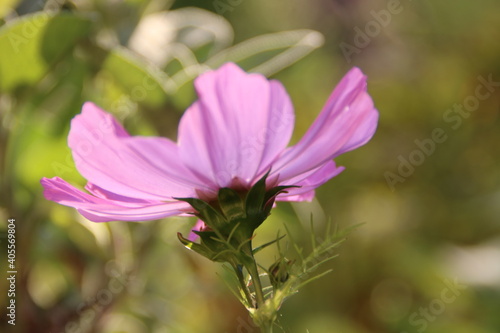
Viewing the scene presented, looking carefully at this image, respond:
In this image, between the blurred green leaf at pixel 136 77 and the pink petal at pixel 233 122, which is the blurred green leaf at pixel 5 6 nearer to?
the blurred green leaf at pixel 136 77

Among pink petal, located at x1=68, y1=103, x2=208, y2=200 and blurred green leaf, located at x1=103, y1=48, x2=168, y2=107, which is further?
blurred green leaf, located at x1=103, y1=48, x2=168, y2=107

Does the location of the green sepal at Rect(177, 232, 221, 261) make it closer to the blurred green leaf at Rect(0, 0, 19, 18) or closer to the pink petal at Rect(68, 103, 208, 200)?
the pink petal at Rect(68, 103, 208, 200)

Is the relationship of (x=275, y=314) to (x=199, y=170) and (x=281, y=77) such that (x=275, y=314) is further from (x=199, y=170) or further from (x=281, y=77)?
(x=281, y=77)

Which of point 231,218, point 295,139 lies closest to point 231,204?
point 231,218

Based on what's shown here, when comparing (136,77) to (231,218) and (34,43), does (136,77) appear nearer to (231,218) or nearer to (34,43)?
(34,43)

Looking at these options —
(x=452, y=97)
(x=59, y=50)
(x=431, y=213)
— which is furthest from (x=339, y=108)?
(x=452, y=97)

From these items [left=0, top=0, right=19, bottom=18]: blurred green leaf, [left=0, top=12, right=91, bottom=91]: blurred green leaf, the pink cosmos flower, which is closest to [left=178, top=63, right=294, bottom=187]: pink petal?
the pink cosmos flower
